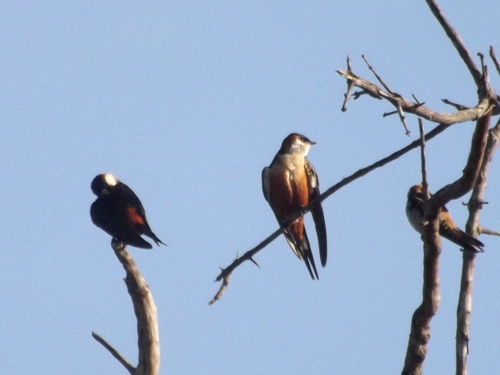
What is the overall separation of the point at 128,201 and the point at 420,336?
5781mm

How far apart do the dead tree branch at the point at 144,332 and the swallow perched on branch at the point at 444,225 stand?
1960 mm

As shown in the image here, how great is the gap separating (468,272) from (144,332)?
7.15 ft

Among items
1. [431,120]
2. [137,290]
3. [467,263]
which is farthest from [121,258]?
[431,120]

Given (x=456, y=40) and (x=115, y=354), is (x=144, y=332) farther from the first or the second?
(x=456, y=40)

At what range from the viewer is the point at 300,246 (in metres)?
8.72

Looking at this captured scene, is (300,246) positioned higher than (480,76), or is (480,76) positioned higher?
(300,246)

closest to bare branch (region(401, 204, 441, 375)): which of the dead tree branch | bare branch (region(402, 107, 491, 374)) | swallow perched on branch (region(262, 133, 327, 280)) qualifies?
bare branch (region(402, 107, 491, 374))

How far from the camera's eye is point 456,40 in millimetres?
4031

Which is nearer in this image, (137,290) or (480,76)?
(480,76)

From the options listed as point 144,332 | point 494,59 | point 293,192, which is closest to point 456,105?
point 494,59

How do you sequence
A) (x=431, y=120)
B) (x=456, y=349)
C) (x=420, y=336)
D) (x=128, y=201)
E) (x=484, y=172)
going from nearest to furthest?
1. (x=431, y=120)
2. (x=420, y=336)
3. (x=456, y=349)
4. (x=484, y=172)
5. (x=128, y=201)

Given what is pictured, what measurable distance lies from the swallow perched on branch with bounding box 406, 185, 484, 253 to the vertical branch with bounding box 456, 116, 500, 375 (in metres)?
0.06

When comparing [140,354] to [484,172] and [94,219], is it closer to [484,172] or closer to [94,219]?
[484,172]

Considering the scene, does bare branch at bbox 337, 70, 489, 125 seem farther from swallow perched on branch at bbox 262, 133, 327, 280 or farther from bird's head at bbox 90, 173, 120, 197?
bird's head at bbox 90, 173, 120, 197
